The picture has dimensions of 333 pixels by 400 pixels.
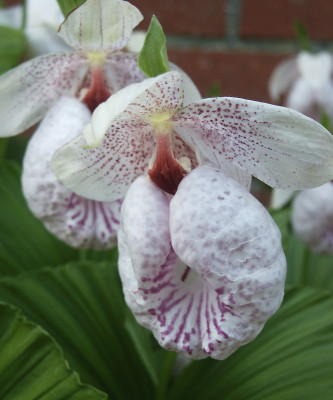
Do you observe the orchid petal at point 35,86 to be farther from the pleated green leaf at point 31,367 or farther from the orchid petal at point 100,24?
the pleated green leaf at point 31,367

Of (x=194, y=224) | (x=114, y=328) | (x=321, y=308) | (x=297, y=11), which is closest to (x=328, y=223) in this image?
(x=321, y=308)

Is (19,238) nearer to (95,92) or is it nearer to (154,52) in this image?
(95,92)

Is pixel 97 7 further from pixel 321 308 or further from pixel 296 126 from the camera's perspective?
pixel 321 308

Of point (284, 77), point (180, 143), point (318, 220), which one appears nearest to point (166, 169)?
point (180, 143)

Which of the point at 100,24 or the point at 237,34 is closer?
the point at 100,24

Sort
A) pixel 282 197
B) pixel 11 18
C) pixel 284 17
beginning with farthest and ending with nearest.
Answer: pixel 284 17 → pixel 11 18 → pixel 282 197

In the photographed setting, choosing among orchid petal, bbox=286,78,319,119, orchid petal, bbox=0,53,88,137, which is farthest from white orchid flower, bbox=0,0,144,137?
orchid petal, bbox=286,78,319,119
